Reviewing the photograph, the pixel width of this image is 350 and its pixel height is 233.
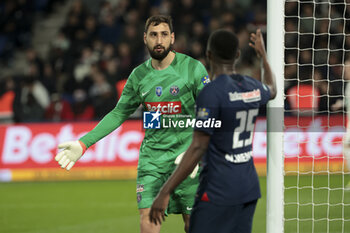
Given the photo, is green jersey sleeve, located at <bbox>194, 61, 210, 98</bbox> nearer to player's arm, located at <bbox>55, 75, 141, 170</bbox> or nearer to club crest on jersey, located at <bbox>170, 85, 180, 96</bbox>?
club crest on jersey, located at <bbox>170, 85, 180, 96</bbox>

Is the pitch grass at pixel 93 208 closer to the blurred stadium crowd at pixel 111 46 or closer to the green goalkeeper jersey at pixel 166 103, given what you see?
the blurred stadium crowd at pixel 111 46

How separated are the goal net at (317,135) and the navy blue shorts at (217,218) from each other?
374 centimetres

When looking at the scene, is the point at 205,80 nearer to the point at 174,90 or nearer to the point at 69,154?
the point at 174,90

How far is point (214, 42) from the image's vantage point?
3604 mm

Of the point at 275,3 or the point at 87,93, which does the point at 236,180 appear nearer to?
the point at 275,3

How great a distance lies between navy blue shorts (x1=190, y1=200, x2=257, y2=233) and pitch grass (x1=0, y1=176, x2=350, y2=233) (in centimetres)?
371

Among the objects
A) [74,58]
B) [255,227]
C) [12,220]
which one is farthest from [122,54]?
[255,227]

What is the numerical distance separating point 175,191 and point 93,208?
4272mm

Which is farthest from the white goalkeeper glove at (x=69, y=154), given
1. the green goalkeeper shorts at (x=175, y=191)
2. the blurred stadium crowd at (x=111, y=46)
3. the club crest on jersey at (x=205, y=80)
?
the blurred stadium crowd at (x=111, y=46)

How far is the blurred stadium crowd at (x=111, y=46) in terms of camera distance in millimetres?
12820

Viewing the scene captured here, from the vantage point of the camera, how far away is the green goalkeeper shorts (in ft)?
16.5

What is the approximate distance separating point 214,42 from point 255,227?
4.38 m

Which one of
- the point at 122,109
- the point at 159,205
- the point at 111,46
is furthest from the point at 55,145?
the point at 159,205

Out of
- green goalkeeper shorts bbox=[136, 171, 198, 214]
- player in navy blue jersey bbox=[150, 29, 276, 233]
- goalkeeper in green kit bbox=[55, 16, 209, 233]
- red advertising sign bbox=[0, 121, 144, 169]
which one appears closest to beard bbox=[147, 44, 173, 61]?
goalkeeper in green kit bbox=[55, 16, 209, 233]
